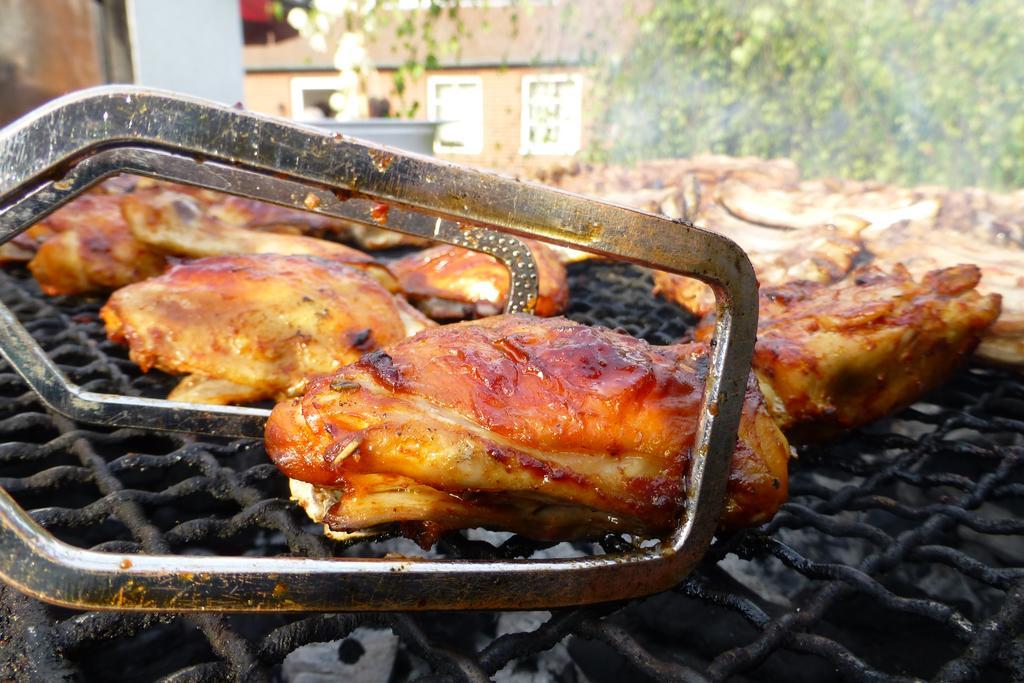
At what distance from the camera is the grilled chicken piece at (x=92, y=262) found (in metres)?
3.09

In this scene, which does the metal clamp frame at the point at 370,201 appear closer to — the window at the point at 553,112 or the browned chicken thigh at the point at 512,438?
the browned chicken thigh at the point at 512,438

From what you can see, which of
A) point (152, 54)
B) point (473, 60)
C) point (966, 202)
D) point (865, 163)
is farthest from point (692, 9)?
point (473, 60)

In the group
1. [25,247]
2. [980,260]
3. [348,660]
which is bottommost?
[348,660]

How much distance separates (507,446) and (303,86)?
2109cm

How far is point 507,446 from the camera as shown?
1238 millimetres

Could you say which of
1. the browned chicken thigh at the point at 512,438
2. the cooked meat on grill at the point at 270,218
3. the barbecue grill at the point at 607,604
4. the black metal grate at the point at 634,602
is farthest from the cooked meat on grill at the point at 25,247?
the browned chicken thigh at the point at 512,438

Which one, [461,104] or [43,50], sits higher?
[43,50]

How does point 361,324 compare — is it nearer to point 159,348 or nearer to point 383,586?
point 159,348

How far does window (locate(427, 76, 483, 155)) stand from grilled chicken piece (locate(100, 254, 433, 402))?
16495 millimetres

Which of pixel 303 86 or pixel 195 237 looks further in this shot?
pixel 303 86

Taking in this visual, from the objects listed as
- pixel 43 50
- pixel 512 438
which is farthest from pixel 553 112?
pixel 512 438

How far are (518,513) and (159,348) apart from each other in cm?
153

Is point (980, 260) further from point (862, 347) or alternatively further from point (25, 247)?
point (25, 247)

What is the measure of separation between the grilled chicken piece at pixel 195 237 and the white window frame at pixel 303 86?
17970 mm
